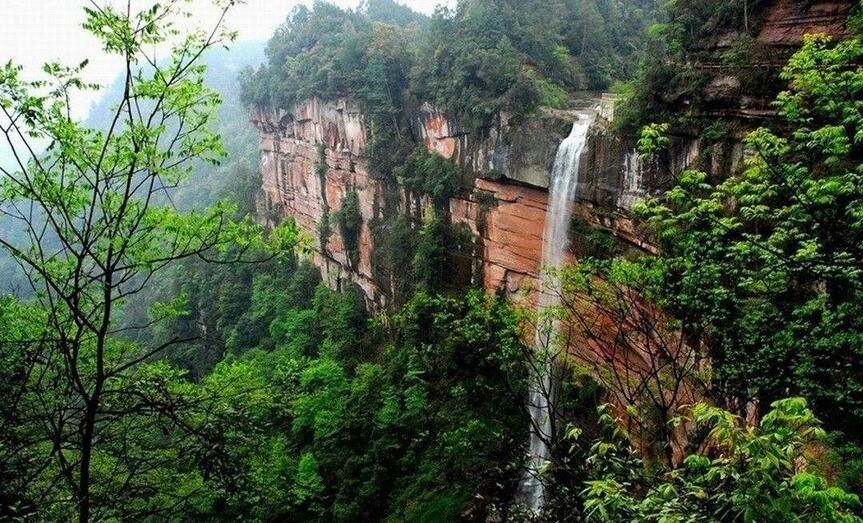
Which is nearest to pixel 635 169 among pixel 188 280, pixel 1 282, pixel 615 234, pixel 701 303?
pixel 615 234

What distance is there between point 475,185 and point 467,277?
3.54 m

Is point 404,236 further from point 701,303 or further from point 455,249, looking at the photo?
point 701,303

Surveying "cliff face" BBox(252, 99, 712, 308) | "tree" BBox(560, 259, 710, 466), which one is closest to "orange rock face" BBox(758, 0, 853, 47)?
"cliff face" BBox(252, 99, 712, 308)

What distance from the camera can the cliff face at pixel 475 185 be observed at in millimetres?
14641

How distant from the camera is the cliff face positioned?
14641 mm

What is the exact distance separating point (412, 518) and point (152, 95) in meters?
13.6

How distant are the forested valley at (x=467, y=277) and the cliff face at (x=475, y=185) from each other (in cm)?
10

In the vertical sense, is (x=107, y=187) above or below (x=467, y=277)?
above

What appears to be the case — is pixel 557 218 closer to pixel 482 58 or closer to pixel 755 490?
pixel 482 58

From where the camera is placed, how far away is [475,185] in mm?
19922

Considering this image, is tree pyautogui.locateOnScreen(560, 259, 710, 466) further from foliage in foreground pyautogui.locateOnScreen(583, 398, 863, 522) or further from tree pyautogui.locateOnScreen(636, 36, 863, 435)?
foliage in foreground pyautogui.locateOnScreen(583, 398, 863, 522)

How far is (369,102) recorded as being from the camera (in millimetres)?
25797

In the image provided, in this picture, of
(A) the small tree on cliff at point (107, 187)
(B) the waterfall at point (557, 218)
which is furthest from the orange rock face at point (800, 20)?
(A) the small tree on cliff at point (107, 187)

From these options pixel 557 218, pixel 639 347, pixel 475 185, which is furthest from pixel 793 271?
pixel 475 185
